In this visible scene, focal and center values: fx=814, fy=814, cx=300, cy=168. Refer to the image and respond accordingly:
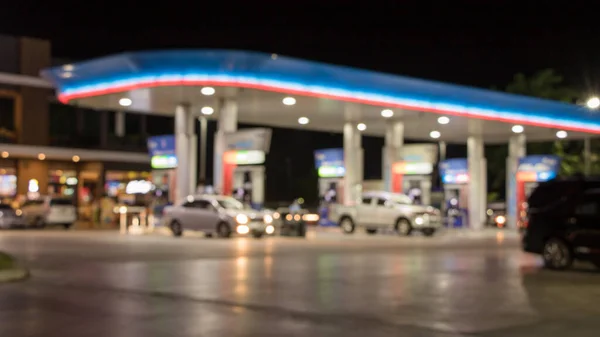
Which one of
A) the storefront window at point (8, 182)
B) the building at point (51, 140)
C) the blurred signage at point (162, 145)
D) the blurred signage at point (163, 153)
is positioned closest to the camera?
the blurred signage at point (163, 153)

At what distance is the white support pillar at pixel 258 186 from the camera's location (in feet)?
108

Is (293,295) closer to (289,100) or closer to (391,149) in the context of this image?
(289,100)

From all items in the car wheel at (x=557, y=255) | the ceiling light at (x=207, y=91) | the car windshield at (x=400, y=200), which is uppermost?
the ceiling light at (x=207, y=91)

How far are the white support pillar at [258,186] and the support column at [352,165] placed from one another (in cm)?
563

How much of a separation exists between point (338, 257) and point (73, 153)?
3545 cm

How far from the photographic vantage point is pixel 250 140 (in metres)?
31.1

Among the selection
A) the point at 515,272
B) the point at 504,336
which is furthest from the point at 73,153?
the point at 504,336

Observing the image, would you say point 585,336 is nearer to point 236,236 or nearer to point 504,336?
point 504,336

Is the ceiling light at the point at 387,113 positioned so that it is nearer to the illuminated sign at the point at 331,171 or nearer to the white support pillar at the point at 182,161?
the illuminated sign at the point at 331,171

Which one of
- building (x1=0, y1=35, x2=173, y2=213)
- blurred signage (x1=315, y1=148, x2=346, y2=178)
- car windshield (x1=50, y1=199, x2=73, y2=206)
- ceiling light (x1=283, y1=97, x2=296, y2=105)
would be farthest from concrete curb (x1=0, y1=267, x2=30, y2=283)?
building (x1=0, y1=35, x2=173, y2=213)

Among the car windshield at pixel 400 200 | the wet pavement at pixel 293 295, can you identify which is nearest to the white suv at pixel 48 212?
the car windshield at pixel 400 200

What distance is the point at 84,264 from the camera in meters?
18.5

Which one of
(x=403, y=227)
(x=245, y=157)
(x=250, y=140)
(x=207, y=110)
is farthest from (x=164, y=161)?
(x=403, y=227)

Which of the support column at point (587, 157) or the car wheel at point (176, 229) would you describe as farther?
the support column at point (587, 157)
